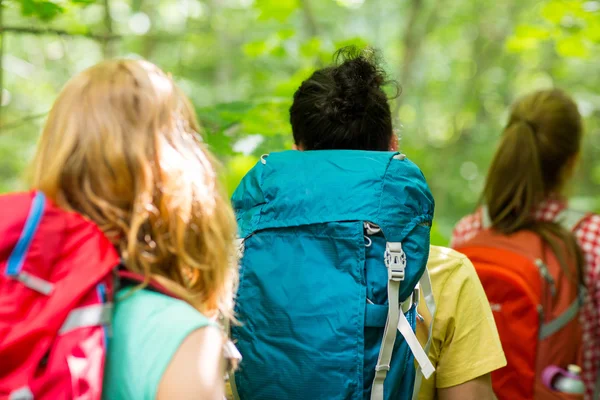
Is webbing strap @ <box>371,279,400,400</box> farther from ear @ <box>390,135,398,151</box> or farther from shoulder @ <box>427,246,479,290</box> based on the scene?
ear @ <box>390,135,398,151</box>

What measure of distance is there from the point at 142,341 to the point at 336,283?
2.04 ft

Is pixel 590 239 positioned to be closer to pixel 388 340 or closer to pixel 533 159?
pixel 533 159

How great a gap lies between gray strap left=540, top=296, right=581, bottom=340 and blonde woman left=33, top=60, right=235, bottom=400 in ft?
5.62

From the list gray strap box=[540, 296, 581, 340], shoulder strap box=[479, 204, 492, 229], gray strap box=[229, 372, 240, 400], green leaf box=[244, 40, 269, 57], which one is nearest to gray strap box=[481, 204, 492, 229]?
shoulder strap box=[479, 204, 492, 229]

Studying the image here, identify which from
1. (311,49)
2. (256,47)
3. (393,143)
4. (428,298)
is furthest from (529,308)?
(256,47)

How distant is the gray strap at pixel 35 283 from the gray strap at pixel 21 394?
17cm

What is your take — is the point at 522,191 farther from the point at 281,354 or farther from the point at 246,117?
the point at 281,354

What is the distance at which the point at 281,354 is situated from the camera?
1.67 m

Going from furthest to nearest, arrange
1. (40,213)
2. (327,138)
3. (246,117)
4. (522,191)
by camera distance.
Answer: (246,117) < (522,191) < (327,138) < (40,213)

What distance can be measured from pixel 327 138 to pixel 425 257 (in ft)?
1.69

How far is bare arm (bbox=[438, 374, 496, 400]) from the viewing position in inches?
76.2

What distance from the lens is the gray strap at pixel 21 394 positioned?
1046 millimetres

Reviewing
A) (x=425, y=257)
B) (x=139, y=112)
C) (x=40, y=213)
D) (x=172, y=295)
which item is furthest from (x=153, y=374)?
(x=425, y=257)

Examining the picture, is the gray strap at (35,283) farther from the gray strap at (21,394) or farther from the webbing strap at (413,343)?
the webbing strap at (413,343)
